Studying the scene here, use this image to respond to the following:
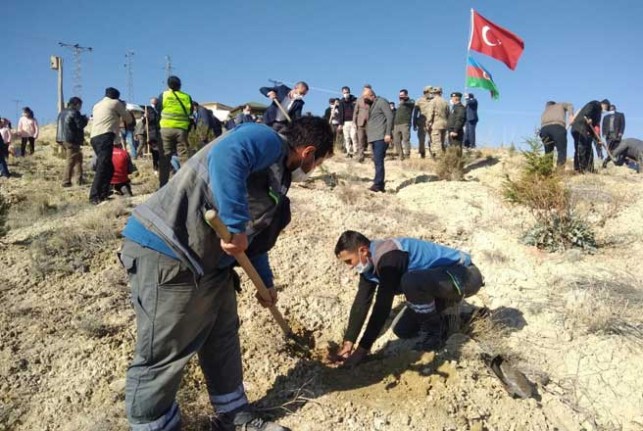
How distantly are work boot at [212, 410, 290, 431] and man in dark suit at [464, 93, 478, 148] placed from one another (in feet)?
30.8

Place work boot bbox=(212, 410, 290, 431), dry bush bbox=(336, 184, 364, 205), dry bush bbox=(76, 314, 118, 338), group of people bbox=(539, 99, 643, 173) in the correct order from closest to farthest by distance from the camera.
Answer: work boot bbox=(212, 410, 290, 431), dry bush bbox=(76, 314, 118, 338), dry bush bbox=(336, 184, 364, 205), group of people bbox=(539, 99, 643, 173)

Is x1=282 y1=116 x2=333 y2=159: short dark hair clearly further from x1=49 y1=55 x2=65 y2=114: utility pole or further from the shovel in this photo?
x1=49 y1=55 x2=65 y2=114: utility pole

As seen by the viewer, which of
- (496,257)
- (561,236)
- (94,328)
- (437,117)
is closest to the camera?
(94,328)

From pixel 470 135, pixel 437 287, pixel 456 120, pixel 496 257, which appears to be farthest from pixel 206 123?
pixel 437 287


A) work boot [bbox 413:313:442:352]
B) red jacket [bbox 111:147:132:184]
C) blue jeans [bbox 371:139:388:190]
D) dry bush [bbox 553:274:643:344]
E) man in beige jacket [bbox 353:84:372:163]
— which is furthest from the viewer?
man in beige jacket [bbox 353:84:372:163]

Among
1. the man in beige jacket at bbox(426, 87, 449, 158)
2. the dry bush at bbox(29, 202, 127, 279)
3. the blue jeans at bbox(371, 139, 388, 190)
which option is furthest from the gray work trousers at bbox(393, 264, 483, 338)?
the man in beige jacket at bbox(426, 87, 449, 158)

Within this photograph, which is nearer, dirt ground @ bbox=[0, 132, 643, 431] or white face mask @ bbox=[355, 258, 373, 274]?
dirt ground @ bbox=[0, 132, 643, 431]

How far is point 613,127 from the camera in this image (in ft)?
32.2

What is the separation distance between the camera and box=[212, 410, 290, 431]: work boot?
2.50 metres

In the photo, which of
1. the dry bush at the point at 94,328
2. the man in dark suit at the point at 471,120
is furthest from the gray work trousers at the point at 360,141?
the dry bush at the point at 94,328

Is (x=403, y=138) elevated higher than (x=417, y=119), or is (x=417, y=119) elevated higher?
(x=417, y=119)

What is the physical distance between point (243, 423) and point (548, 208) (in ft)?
13.7

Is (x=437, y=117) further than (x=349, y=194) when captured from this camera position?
Yes

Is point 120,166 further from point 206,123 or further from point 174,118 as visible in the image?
point 206,123
